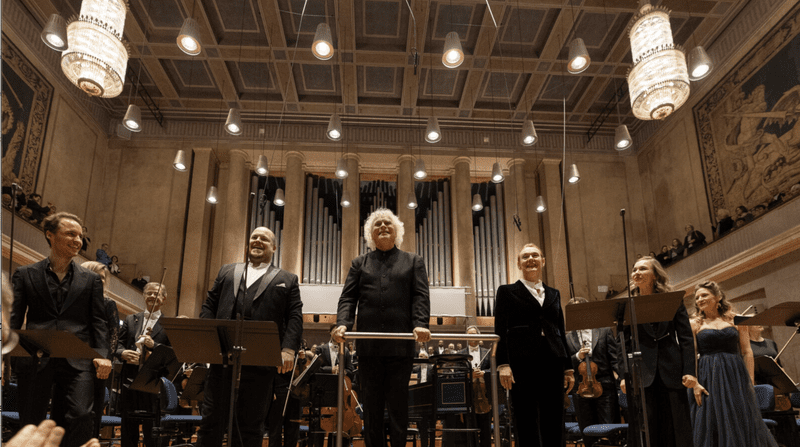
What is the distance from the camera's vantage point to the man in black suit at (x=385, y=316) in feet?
11.2

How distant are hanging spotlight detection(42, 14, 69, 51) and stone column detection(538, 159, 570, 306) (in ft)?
32.6

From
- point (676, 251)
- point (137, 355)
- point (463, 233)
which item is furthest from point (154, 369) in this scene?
point (676, 251)

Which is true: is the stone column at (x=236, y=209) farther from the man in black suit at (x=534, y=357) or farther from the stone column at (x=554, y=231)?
the man in black suit at (x=534, y=357)

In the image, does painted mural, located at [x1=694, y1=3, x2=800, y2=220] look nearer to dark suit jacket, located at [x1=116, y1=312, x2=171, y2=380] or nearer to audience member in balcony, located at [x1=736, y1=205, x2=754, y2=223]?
audience member in balcony, located at [x1=736, y1=205, x2=754, y2=223]

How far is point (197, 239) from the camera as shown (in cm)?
1253

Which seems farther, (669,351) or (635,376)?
(669,351)

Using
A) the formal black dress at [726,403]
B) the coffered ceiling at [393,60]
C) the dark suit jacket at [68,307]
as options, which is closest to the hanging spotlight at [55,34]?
the dark suit jacket at [68,307]

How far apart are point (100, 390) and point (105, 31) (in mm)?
3385

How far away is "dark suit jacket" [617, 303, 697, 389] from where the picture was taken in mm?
3604

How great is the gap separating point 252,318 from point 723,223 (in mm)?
8760

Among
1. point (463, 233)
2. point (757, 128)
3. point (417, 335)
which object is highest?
point (757, 128)

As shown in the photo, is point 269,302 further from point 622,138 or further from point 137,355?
point 622,138

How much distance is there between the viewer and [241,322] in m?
2.99

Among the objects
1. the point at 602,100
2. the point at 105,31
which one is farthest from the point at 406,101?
the point at 105,31
